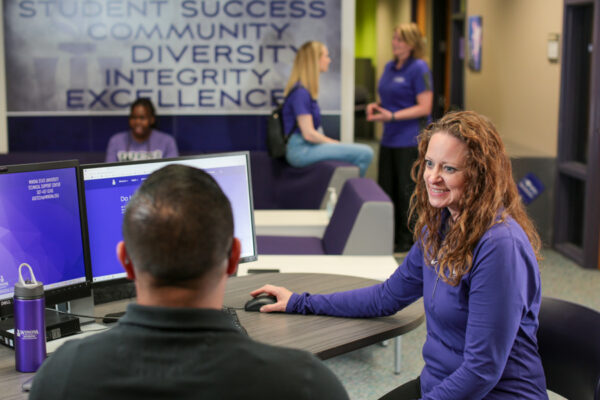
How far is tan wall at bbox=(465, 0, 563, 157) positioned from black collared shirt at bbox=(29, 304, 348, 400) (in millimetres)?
5935

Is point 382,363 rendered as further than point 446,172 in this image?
Yes

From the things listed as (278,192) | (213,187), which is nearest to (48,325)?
(213,187)

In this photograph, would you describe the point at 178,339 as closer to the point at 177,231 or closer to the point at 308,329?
the point at 177,231

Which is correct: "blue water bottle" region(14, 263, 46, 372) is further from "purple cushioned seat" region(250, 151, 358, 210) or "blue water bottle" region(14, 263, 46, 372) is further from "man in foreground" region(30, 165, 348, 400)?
"purple cushioned seat" region(250, 151, 358, 210)

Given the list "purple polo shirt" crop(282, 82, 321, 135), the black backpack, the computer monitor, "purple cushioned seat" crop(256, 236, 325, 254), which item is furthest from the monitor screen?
the black backpack

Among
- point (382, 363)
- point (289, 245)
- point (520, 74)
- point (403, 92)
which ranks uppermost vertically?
point (520, 74)

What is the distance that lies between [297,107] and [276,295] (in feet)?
11.8

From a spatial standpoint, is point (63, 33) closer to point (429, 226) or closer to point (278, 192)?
point (278, 192)

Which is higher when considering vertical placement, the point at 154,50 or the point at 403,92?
the point at 154,50

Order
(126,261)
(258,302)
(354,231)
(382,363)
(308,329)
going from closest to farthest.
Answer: (126,261) → (308,329) → (258,302) → (382,363) → (354,231)

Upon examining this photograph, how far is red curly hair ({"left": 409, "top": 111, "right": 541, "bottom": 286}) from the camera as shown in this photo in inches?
76.2

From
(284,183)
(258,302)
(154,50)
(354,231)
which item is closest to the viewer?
(258,302)

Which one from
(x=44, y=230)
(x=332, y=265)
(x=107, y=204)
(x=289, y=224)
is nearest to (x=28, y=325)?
(x=44, y=230)

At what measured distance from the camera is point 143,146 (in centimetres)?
597
